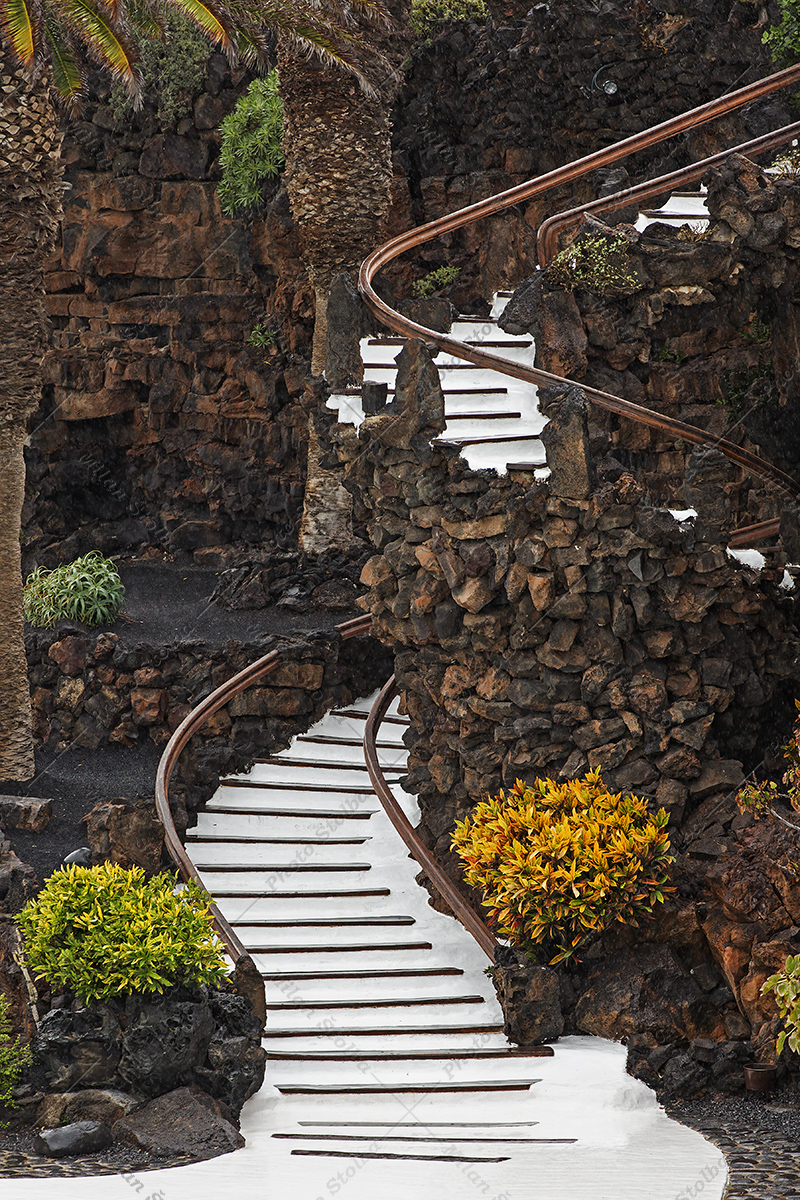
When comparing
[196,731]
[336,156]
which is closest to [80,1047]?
[196,731]

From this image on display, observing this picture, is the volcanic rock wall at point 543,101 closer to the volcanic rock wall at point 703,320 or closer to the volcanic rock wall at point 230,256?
the volcanic rock wall at point 230,256

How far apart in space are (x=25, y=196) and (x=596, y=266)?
451cm

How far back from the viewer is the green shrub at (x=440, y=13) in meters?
15.8

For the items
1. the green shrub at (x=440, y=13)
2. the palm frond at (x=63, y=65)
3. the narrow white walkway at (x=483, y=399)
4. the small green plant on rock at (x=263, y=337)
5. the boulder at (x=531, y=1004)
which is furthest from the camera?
the small green plant on rock at (x=263, y=337)

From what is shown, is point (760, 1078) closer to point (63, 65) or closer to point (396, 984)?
point (396, 984)

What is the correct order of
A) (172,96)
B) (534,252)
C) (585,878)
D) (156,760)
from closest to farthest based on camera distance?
(585,878), (156,760), (534,252), (172,96)

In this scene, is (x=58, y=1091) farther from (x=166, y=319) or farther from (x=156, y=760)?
(x=166, y=319)

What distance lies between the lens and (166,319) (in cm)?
1773

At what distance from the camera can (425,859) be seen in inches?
393

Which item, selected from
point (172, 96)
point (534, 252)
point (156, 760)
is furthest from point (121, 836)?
point (172, 96)

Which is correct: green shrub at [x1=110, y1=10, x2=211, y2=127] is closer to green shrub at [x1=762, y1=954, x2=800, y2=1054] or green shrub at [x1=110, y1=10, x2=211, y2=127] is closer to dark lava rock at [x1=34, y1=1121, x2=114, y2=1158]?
dark lava rock at [x1=34, y1=1121, x2=114, y2=1158]

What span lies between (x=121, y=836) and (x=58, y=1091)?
2837 millimetres

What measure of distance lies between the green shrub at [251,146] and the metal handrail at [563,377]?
6225 millimetres

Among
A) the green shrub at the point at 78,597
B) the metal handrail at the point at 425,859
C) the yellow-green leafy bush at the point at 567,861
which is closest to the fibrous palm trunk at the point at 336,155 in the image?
the green shrub at the point at 78,597
